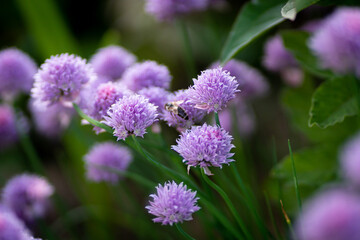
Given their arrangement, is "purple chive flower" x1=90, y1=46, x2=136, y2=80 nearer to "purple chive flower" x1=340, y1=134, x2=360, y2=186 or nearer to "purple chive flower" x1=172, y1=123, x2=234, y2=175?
"purple chive flower" x1=172, y1=123, x2=234, y2=175

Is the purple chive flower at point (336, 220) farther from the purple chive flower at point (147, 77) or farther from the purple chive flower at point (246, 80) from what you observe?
the purple chive flower at point (246, 80)

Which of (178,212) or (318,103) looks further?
(318,103)

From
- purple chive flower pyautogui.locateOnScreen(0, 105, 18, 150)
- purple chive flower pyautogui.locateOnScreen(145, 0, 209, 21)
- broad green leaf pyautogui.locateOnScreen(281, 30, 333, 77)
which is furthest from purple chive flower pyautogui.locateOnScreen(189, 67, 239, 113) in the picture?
purple chive flower pyautogui.locateOnScreen(0, 105, 18, 150)

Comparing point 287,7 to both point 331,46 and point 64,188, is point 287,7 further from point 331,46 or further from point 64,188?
point 64,188

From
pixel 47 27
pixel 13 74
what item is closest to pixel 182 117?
pixel 13 74

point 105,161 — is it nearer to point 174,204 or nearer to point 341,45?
point 174,204

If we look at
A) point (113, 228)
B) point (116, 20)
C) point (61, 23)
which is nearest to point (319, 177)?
point (113, 228)
